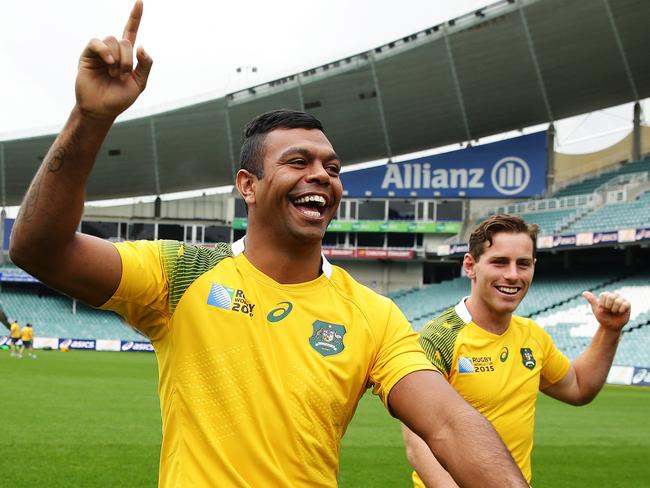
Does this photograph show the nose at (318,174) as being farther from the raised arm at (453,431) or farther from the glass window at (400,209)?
the glass window at (400,209)

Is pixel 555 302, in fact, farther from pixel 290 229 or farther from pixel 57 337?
pixel 290 229

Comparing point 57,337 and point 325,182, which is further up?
point 325,182

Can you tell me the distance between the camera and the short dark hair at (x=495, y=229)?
459 centimetres

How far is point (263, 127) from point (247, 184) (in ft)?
0.70

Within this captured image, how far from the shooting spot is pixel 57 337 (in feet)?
148

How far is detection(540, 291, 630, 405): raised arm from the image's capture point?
4.12 m

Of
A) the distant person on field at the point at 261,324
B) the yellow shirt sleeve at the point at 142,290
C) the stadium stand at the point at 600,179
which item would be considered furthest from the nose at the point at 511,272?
the stadium stand at the point at 600,179

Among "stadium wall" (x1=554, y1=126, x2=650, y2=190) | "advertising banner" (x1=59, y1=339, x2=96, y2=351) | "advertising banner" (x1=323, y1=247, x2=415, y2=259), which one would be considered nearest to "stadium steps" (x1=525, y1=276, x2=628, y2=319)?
"stadium wall" (x1=554, y1=126, x2=650, y2=190)

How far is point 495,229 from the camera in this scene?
4.62 meters

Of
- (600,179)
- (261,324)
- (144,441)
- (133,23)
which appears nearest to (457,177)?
(600,179)

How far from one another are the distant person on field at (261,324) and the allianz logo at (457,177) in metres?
39.7

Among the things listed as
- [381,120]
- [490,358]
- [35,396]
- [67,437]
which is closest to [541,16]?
[381,120]

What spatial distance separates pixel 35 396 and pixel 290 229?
15123 mm

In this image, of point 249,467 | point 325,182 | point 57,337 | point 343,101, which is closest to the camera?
point 249,467
